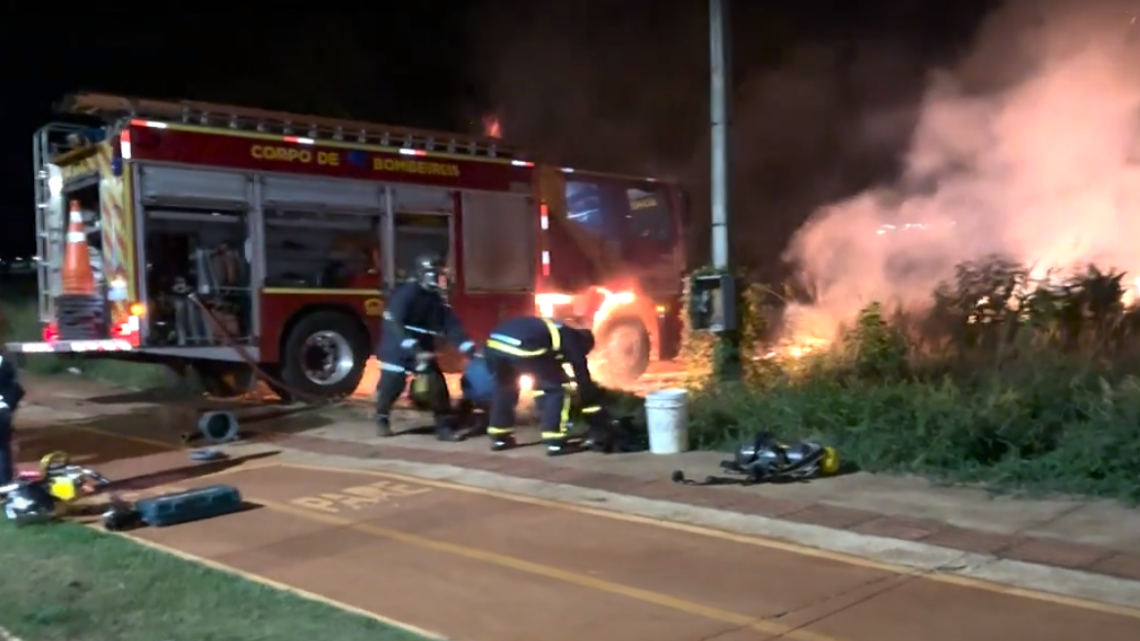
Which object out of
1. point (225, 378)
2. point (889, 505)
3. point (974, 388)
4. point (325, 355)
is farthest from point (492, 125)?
point (889, 505)

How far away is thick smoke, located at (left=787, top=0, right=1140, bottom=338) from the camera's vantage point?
14.2 m

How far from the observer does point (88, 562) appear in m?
5.41

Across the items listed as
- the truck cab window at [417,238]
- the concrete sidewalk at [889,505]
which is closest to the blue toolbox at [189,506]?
the concrete sidewalk at [889,505]

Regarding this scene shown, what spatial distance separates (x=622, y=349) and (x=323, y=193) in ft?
13.1

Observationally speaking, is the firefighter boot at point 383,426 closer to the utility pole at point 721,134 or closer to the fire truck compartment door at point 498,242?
the utility pole at point 721,134

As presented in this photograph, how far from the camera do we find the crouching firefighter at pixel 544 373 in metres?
8.21

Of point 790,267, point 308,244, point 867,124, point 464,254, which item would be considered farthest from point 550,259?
point 867,124

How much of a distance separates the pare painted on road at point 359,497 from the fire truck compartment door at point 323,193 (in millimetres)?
4853

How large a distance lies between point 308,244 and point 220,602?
7.34m

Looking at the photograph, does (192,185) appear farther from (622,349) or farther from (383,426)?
(622,349)

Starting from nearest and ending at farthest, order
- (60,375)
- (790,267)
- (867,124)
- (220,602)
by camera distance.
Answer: (220,602), (60,375), (790,267), (867,124)

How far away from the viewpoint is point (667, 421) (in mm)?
8133

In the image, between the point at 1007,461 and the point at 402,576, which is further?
the point at 1007,461

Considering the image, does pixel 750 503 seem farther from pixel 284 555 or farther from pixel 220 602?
pixel 220 602
